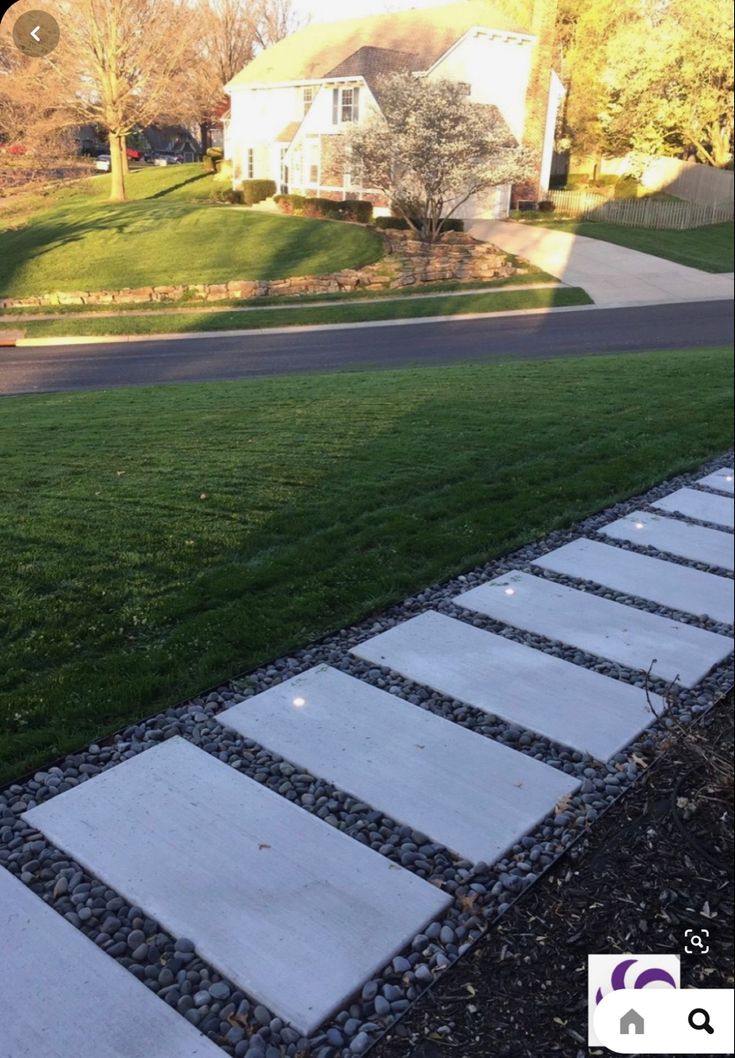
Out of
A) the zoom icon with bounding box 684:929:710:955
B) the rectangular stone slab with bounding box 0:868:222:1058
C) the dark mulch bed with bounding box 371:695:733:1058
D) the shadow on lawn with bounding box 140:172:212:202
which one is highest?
the shadow on lawn with bounding box 140:172:212:202

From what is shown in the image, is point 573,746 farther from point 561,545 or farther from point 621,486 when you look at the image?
point 621,486

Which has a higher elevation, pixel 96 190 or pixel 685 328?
pixel 96 190

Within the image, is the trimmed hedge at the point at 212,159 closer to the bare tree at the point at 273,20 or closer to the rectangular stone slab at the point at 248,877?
the bare tree at the point at 273,20

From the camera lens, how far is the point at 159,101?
3494 millimetres

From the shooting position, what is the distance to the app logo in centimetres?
A: 151

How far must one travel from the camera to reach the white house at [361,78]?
365cm

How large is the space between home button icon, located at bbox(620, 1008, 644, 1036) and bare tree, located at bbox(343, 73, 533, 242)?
4167 millimetres

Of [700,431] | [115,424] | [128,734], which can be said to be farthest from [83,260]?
[700,431]

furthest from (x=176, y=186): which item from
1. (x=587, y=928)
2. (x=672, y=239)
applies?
(x=672, y=239)

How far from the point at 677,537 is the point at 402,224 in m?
3.25

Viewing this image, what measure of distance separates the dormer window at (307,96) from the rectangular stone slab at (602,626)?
117 inches

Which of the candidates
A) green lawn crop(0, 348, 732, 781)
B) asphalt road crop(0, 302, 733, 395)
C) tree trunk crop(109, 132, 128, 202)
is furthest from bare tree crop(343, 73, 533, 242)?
green lawn crop(0, 348, 732, 781)

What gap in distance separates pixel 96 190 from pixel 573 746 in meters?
3.35

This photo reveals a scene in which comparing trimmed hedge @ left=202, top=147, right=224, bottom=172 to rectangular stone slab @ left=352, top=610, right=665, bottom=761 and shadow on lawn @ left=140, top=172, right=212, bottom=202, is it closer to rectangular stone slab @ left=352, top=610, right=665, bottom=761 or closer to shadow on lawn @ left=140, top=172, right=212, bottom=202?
shadow on lawn @ left=140, top=172, right=212, bottom=202
